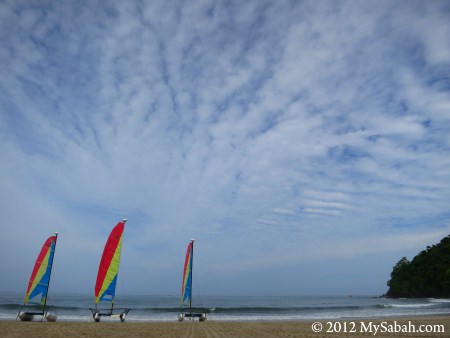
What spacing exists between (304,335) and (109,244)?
11481mm

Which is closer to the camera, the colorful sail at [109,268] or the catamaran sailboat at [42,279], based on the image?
the colorful sail at [109,268]

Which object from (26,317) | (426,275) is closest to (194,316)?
(26,317)

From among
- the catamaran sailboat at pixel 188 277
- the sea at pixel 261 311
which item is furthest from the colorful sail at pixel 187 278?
the sea at pixel 261 311

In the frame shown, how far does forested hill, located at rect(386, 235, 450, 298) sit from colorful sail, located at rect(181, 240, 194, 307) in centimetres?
5627

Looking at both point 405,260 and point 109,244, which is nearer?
point 109,244

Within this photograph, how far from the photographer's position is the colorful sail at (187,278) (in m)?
23.1

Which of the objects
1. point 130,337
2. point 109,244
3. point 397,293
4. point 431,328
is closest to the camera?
point 130,337

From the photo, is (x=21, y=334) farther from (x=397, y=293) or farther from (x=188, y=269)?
(x=397, y=293)

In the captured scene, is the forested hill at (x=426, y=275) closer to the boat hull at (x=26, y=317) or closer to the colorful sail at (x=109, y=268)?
the colorful sail at (x=109, y=268)

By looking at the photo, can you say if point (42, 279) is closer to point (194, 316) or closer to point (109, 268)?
point (109, 268)

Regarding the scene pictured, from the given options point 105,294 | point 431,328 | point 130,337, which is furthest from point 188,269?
point 431,328

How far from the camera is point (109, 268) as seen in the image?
19188mm

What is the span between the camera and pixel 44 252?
66.3ft

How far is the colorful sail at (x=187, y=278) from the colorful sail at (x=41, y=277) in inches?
328
